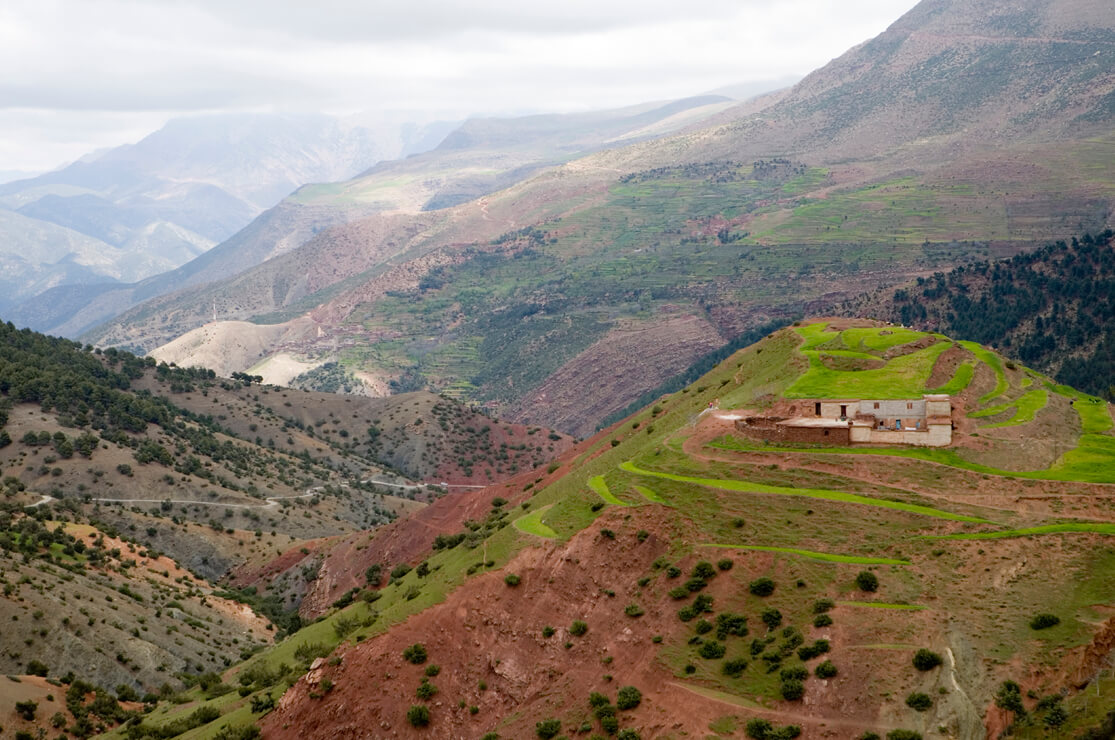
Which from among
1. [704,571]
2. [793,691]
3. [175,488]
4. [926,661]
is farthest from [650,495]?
[175,488]

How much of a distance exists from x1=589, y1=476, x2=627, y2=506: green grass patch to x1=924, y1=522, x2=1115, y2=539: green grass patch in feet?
55.5

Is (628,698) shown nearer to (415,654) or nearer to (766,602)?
(766,602)

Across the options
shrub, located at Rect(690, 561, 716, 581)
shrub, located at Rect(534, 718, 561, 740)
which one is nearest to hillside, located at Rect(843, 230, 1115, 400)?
shrub, located at Rect(690, 561, 716, 581)

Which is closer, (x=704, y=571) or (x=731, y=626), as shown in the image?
(x=731, y=626)

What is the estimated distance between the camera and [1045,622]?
1419 inches

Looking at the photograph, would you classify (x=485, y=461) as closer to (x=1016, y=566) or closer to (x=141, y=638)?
(x=141, y=638)

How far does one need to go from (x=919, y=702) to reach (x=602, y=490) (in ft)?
76.0

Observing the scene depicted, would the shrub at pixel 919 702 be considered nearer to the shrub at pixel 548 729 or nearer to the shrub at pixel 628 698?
the shrub at pixel 628 698

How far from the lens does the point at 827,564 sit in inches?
1658

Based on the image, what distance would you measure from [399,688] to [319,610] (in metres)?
42.5

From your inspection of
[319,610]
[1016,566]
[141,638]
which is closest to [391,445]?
[319,610]

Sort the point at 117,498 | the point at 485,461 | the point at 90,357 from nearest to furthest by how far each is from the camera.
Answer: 1. the point at 117,498
2. the point at 90,357
3. the point at 485,461

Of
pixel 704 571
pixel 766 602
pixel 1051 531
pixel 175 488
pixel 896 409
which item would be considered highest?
pixel 896 409

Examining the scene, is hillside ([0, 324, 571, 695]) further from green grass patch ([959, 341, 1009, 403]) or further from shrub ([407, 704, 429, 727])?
green grass patch ([959, 341, 1009, 403])
